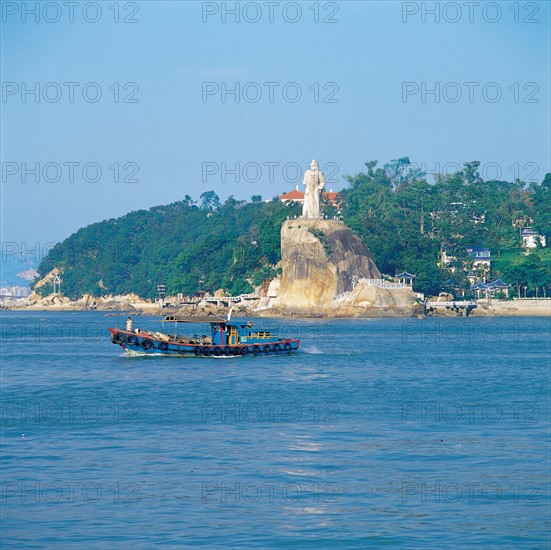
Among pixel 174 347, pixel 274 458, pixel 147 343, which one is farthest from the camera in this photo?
pixel 147 343

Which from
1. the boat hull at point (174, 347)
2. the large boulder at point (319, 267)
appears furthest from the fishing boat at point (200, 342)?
the large boulder at point (319, 267)

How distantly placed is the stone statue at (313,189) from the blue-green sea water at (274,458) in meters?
93.0

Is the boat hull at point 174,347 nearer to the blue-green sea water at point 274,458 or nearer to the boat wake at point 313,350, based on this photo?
the blue-green sea water at point 274,458

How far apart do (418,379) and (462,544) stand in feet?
111

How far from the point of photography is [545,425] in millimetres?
37344

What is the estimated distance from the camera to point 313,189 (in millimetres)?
154000

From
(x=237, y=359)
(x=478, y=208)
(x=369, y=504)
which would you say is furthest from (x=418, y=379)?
(x=478, y=208)

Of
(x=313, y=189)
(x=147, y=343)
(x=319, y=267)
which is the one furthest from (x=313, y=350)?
(x=313, y=189)

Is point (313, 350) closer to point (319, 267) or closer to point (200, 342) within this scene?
point (200, 342)

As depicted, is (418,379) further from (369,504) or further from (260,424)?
(369,504)

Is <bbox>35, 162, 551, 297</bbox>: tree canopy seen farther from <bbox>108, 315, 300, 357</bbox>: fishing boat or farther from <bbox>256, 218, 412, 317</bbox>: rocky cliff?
A: <bbox>108, 315, 300, 357</bbox>: fishing boat

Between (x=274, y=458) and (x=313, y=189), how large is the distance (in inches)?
4898

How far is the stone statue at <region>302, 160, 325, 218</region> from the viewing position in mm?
152750

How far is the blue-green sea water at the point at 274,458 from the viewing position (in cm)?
2345
